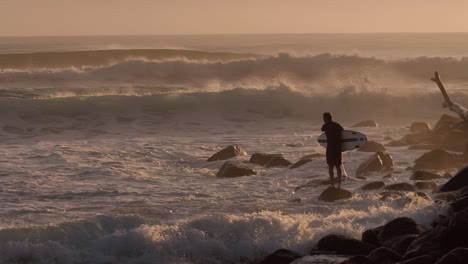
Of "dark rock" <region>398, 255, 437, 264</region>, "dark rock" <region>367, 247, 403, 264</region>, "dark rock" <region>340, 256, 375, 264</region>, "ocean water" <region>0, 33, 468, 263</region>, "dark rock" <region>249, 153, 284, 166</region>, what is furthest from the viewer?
"dark rock" <region>249, 153, 284, 166</region>

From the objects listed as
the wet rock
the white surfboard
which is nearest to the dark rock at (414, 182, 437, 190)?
the wet rock

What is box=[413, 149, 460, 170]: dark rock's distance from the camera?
624 inches

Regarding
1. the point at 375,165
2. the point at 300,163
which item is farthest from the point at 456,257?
the point at 300,163

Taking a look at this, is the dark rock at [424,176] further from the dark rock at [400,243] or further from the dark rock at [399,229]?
the dark rock at [400,243]

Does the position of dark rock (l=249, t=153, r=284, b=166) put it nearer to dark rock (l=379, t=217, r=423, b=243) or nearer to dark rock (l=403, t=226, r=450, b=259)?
dark rock (l=379, t=217, r=423, b=243)

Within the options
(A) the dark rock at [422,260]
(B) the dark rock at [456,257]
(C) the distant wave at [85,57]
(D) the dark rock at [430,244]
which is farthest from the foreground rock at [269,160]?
(C) the distant wave at [85,57]

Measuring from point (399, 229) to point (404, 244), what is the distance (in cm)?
57

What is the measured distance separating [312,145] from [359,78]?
23032 millimetres

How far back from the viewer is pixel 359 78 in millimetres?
42938

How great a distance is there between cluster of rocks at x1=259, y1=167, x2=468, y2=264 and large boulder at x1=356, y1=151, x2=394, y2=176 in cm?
463

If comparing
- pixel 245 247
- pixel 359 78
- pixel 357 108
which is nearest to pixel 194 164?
pixel 245 247

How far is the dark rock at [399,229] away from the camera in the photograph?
396 inches

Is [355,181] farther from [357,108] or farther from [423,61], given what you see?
[423,61]

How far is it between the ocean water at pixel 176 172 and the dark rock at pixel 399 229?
0.73 metres
